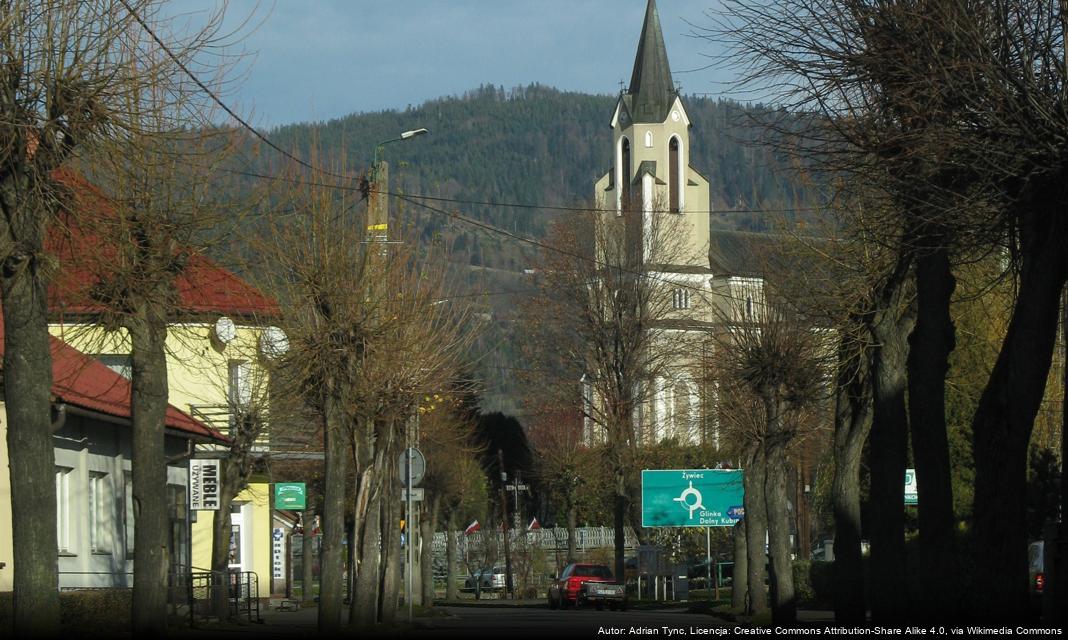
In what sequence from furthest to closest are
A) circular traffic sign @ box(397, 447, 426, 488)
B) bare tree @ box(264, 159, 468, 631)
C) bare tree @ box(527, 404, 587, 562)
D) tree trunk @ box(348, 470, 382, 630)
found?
bare tree @ box(527, 404, 587, 562) < circular traffic sign @ box(397, 447, 426, 488) < tree trunk @ box(348, 470, 382, 630) < bare tree @ box(264, 159, 468, 631)

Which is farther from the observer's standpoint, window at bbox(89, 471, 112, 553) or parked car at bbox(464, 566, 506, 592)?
parked car at bbox(464, 566, 506, 592)

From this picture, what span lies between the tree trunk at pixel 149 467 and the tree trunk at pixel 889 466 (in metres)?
9.14

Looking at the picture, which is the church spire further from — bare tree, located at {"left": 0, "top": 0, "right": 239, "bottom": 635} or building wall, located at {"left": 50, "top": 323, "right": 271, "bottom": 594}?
bare tree, located at {"left": 0, "top": 0, "right": 239, "bottom": 635}

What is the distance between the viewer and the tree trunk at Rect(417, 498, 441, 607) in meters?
46.6

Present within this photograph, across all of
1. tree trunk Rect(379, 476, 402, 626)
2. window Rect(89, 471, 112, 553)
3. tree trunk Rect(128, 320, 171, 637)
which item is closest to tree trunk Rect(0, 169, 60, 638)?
tree trunk Rect(128, 320, 171, 637)

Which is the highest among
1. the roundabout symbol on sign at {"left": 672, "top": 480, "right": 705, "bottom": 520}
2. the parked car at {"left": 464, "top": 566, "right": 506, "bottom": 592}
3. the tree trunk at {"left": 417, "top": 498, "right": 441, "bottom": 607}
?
the roundabout symbol on sign at {"left": 672, "top": 480, "right": 705, "bottom": 520}

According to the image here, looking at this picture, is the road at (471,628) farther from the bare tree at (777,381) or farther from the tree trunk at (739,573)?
the bare tree at (777,381)

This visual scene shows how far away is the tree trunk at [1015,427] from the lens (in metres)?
13.3

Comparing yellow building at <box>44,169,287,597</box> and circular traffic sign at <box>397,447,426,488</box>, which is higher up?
yellow building at <box>44,169,287,597</box>

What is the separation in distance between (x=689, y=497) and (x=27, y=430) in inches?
1307

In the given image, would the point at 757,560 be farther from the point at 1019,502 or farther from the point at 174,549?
the point at 1019,502

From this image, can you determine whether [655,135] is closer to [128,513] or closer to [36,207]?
[128,513]

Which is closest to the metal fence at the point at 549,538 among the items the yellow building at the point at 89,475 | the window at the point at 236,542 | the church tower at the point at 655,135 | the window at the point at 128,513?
the church tower at the point at 655,135

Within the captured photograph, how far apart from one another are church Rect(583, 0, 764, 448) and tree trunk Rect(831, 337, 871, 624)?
94.1ft
